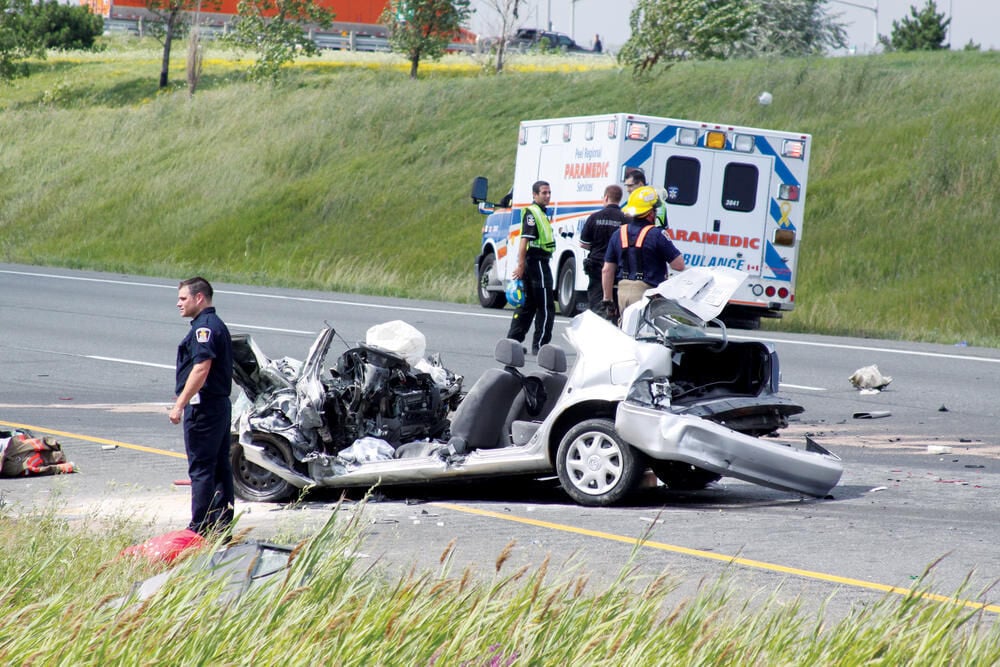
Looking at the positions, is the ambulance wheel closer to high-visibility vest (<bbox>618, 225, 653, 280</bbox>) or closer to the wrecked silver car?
high-visibility vest (<bbox>618, 225, 653, 280</bbox>)

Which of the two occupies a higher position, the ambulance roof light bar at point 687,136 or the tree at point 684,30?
the tree at point 684,30

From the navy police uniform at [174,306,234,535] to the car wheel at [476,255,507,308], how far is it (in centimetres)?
1537

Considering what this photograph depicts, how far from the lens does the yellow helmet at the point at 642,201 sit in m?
12.2

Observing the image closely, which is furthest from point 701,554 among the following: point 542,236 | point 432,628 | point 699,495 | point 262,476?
point 542,236

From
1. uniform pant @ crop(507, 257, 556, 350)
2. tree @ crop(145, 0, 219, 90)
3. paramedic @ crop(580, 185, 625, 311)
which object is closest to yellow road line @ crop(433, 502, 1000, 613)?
paramedic @ crop(580, 185, 625, 311)

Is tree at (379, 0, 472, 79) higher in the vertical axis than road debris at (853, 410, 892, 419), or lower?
higher

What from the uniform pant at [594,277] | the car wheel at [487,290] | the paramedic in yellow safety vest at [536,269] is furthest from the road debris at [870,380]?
the car wheel at [487,290]

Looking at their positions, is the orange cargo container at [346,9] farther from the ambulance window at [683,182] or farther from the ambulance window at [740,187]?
the ambulance window at [683,182]

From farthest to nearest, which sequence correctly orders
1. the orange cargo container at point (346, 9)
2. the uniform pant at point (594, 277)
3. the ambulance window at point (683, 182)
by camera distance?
the orange cargo container at point (346, 9), the ambulance window at point (683, 182), the uniform pant at point (594, 277)

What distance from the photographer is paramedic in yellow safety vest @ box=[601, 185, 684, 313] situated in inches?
484

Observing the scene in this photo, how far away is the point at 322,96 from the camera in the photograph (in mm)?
49312

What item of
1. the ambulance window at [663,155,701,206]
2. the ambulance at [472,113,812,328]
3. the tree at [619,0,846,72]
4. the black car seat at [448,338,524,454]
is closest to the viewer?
the black car seat at [448,338,524,454]

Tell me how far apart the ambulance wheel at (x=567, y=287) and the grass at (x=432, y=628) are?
51.6 ft

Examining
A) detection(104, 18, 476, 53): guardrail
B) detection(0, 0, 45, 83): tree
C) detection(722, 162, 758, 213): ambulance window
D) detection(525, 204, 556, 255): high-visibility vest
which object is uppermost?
detection(104, 18, 476, 53): guardrail
